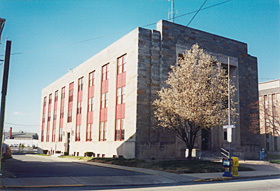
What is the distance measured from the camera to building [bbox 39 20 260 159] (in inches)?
1161

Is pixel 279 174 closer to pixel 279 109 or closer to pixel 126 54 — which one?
pixel 126 54

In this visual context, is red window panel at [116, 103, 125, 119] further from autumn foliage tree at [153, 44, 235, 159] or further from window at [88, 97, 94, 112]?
window at [88, 97, 94, 112]

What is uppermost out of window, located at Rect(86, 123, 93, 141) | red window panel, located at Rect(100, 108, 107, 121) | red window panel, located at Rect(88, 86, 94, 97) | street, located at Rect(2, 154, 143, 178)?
red window panel, located at Rect(88, 86, 94, 97)

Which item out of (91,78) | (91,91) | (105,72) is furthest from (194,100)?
(91,78)

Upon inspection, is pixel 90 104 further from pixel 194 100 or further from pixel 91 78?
pixel 194 100

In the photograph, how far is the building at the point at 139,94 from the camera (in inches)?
1161

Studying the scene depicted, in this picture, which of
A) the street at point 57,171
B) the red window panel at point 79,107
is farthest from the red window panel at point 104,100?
the street at point 57,171

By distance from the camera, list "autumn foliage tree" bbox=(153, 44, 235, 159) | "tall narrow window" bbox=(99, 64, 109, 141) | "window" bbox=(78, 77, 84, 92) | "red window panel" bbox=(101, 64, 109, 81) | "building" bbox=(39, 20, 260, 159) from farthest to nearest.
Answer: "window" bbox=(78, 77, 84, 92), "red window panel" bbox=(101, 64, 109, 81), "tall narrow window" bbox=(99, 64, 109, 141), "building" bbox=(39, 20, 260, 159), "autumn foliage tree" bbox=(153, 44, 235, 159)

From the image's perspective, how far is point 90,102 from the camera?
133ft

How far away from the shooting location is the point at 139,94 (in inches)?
1155

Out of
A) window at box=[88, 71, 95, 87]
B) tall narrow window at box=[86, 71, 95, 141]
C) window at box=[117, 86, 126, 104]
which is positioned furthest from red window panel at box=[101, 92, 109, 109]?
window at box=[88, 71, 95, 87]

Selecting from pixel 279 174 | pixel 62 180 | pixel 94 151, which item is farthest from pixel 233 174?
pixel 94 151

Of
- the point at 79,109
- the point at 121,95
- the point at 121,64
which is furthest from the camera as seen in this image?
the point at 79,109

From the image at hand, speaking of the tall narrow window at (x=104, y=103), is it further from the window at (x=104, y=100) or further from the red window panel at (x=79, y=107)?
the red window panel at (x=79, y=107)
